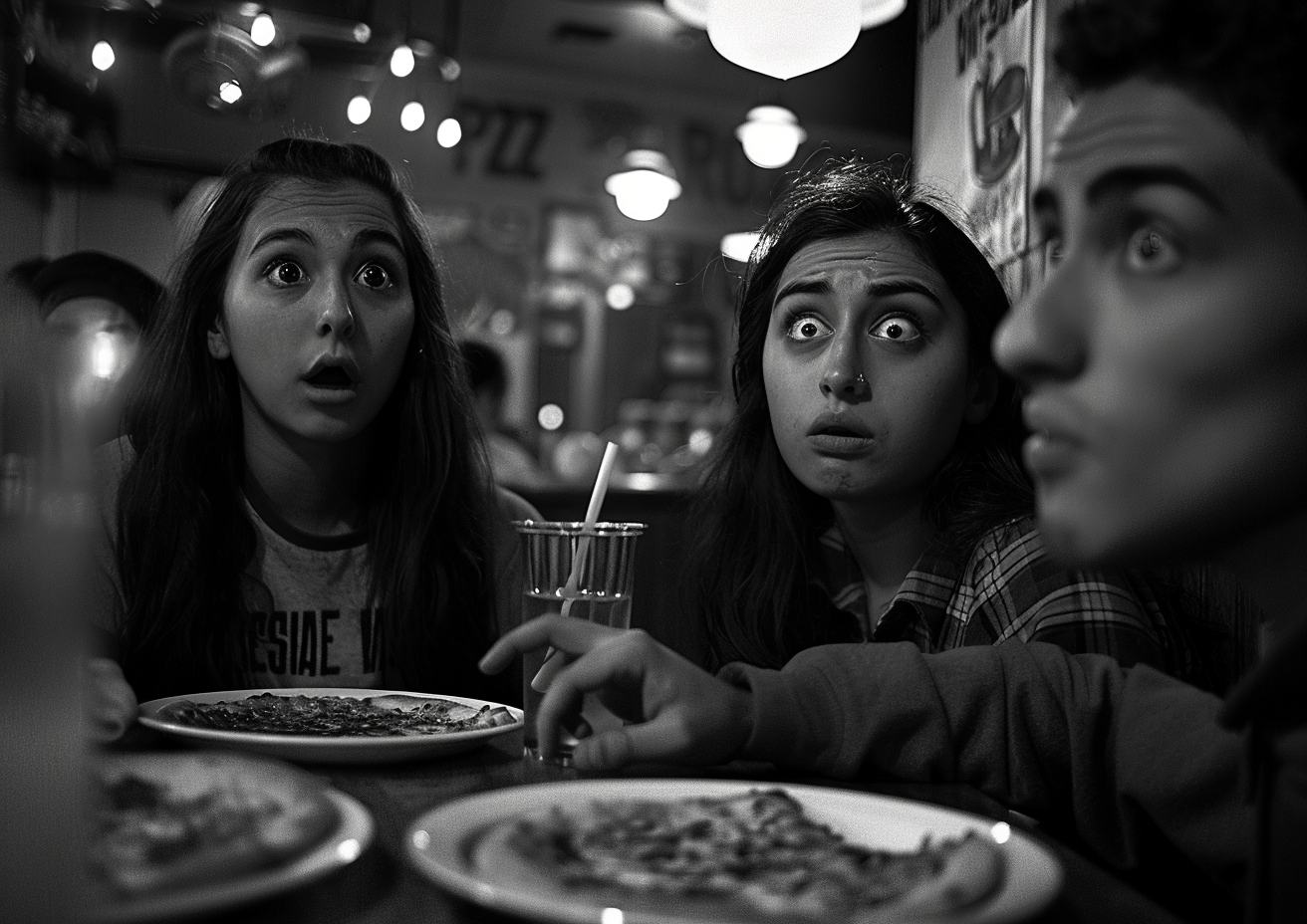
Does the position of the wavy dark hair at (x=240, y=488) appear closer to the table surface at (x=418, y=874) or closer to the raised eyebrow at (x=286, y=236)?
the raised eyebrow at (x=286, y=236)

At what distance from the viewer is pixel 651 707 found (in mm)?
1068

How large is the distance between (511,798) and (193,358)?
131 centimetres

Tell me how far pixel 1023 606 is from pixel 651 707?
2.14 ft

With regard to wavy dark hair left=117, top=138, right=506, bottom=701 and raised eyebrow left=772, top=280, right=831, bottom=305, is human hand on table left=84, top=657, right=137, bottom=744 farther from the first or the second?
raised eyebrow left=772, top=280, right=831, bottom=305

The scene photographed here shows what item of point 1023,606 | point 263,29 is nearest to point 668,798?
point 1023,606

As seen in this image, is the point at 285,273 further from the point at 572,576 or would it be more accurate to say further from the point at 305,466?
the point at 572,576

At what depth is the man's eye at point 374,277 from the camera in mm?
1773

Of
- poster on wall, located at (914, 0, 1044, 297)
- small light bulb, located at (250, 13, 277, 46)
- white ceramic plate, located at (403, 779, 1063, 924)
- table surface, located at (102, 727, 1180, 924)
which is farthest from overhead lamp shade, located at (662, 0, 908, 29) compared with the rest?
white ceramic plate, located at (403, 779, 1063, 924)

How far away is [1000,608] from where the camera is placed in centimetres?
154

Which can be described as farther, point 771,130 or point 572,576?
point 771,130

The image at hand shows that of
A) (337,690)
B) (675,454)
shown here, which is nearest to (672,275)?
(675,454)

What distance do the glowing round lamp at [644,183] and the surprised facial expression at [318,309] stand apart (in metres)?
5.98

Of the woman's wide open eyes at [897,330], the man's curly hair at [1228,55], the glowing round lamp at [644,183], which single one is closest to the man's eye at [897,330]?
the woman's wide open eyes at [897,330]

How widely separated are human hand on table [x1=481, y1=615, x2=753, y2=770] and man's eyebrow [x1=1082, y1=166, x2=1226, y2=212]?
0.54m
